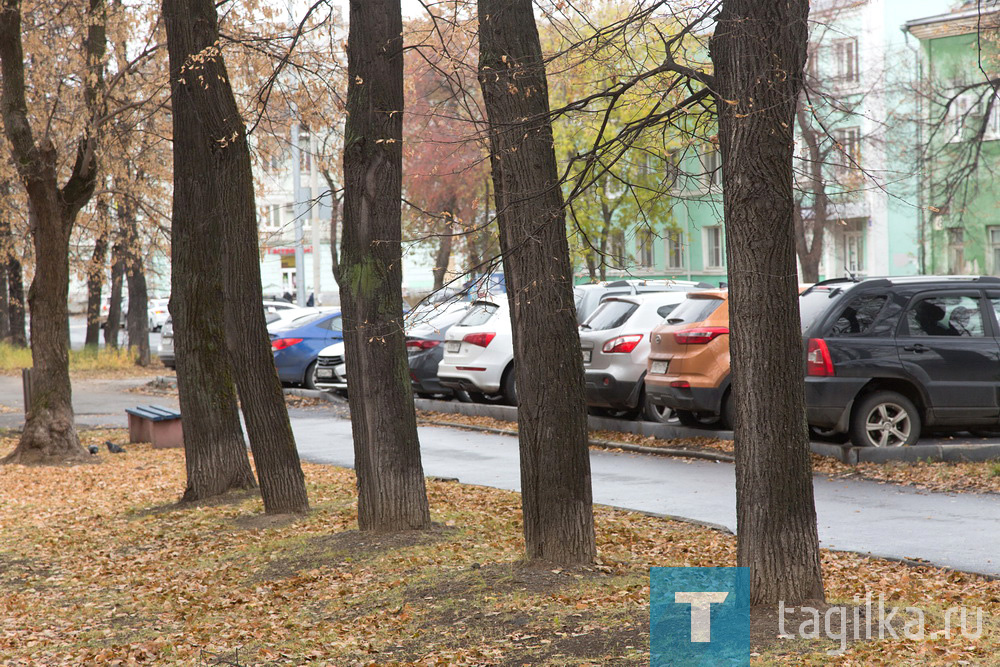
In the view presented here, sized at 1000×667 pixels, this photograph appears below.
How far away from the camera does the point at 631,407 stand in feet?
47.9

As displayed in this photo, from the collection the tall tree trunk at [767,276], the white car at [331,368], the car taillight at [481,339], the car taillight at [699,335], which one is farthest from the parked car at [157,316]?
the tall tree trunk at [767,276]

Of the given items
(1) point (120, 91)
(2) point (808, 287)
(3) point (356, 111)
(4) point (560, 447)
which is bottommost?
(4) point (560, 447)

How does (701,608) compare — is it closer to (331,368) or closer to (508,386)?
(508,386)

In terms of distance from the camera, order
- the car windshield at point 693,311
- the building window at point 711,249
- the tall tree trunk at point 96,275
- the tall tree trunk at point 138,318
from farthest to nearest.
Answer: the building window at point 711,249 < the tall tree trunk at point 138,318 < the tall tree trunk at point 96,275 < the car windshield at point 693,311

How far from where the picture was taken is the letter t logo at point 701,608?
210 inches

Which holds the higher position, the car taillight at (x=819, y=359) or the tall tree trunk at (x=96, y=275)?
the tall tree trunk at (x=96, y=275)

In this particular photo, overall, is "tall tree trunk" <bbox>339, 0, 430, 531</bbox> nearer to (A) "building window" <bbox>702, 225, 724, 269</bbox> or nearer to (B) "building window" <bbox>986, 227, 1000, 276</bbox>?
(B) "building window" <bbox>986, 227, 1000, 276</bbox>

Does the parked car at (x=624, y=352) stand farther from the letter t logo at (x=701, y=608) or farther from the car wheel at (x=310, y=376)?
the car wheel at (x=310, y=376)

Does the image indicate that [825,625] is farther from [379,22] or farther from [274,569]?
[379,22]

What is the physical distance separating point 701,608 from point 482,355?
38.0ft

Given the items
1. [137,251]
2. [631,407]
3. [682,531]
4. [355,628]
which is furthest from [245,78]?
[137,251]

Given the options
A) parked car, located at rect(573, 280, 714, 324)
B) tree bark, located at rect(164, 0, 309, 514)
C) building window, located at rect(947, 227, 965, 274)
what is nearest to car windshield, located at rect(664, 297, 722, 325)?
parked car, located at rect(573, 280, 714, 324)

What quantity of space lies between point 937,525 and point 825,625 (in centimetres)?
362

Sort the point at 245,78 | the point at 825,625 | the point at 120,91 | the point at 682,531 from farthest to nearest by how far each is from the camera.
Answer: the point at 120,91
the point at 245,78
the point at 682,531
the point at 825,625
